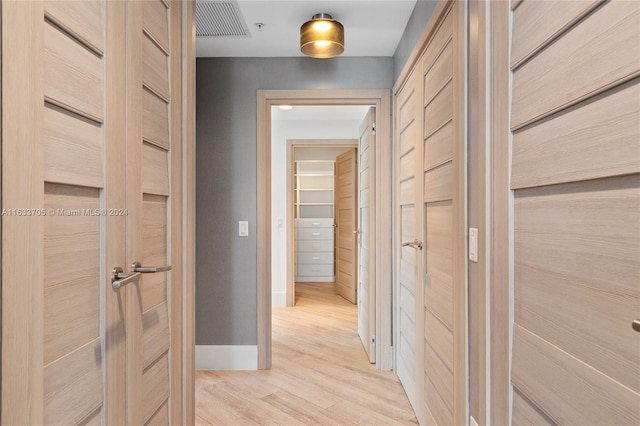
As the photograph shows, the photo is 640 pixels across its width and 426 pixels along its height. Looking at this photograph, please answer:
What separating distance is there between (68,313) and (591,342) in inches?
42.2

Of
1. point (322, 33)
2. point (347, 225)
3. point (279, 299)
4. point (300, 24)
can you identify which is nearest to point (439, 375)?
point (322, 33)

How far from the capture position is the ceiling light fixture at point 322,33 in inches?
94.7

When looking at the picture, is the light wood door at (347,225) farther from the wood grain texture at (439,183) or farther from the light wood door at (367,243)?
the wood grain texture at (439,183)

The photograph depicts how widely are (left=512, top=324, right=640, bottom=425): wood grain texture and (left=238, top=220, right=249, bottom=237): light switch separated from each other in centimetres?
223

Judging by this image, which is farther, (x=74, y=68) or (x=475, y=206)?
(x=475, y=206)

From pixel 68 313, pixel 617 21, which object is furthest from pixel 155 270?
pixel 617 21

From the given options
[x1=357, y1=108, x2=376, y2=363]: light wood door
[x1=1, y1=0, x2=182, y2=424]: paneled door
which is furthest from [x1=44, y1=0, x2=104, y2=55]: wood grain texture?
[x1=357, y1=108, x2=376, y2=363]: light wood door

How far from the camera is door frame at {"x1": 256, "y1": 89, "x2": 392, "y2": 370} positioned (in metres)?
3.05

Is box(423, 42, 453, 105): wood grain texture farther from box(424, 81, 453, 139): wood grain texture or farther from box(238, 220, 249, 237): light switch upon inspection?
box(238, 220, 249, 237): light switch

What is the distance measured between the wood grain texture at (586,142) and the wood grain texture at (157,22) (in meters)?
1.16

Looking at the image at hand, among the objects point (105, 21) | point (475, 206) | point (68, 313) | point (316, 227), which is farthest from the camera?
point (316, 227)

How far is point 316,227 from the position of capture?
21.3 feet

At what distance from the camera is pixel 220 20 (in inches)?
98.7

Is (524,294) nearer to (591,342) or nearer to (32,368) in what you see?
(591,342)
